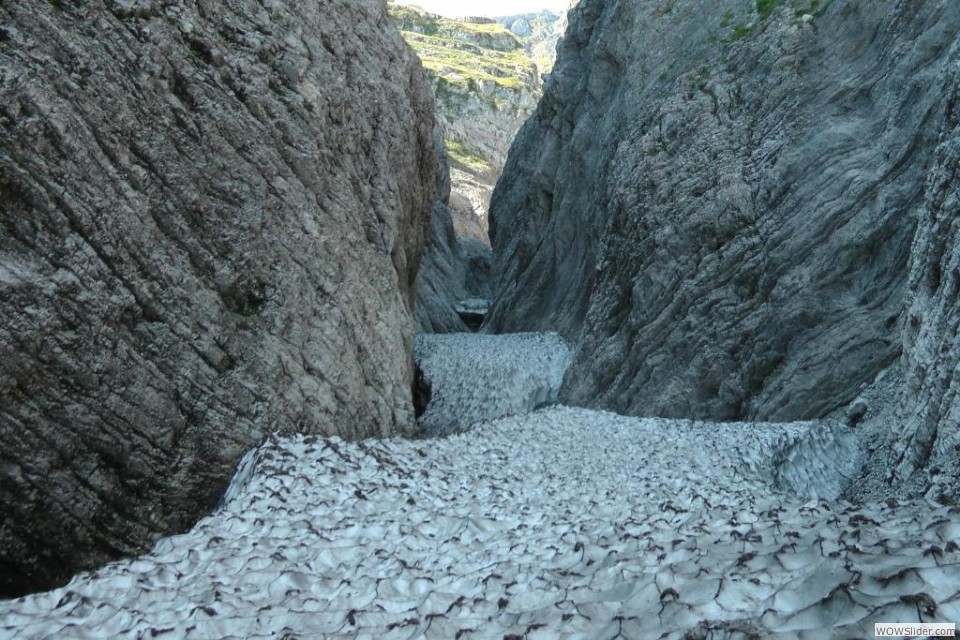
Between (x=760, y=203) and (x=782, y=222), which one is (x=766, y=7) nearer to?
(x=760, y=203)

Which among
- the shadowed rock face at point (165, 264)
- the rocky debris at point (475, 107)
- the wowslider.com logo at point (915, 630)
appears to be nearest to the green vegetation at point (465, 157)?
the rocky debris at point (475, 107)

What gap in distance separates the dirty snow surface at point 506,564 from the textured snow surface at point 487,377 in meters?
11.7

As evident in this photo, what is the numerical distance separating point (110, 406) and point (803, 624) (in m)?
10.6

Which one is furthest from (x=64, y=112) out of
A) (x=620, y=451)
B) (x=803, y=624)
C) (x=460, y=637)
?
(x=620, y=451)

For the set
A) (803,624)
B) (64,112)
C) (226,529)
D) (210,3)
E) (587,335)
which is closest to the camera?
(803,624)

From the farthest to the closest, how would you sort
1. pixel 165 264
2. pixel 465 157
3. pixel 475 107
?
pixel 475 107, pixel 465 157, pixel 165 264

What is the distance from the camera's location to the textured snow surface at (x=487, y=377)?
1015 inches

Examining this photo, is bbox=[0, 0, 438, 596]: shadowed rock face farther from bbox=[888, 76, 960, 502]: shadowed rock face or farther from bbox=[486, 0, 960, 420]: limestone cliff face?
bbox=[888, 76, 960, 502]: shadowed rock face

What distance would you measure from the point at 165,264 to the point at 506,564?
28.1ft

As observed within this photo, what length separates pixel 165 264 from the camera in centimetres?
1227

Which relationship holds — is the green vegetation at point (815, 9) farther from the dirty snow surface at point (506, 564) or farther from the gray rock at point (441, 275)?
the gray rock at point (441, 275)

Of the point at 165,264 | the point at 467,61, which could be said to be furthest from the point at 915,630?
the point at 467,61

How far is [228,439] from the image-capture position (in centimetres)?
1284

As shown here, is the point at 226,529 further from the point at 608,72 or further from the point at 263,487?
the point at 608,72
